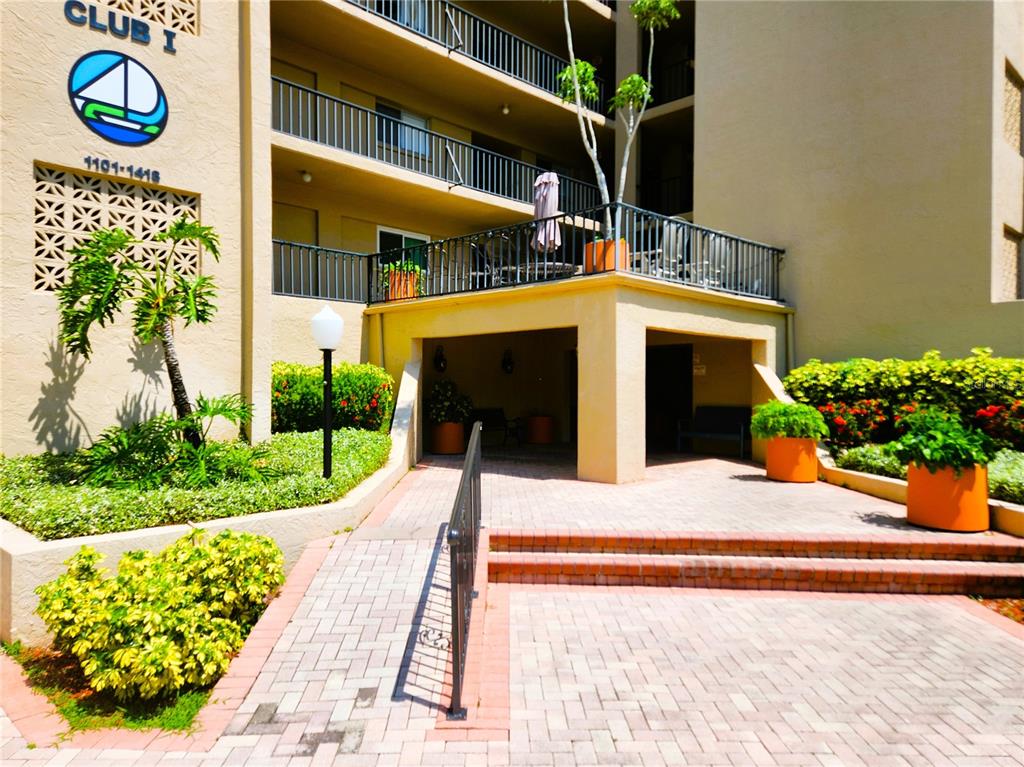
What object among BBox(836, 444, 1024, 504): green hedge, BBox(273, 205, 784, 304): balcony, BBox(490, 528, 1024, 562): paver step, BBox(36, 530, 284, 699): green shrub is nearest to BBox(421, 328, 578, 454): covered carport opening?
BBox(273, 205, 784, 304): balcony

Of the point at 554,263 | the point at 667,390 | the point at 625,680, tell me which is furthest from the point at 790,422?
the point at 625,680

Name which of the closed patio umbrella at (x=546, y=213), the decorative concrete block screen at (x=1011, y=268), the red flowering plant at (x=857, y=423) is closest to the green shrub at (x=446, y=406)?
the closed patio umbrella at (x=546, y=213)

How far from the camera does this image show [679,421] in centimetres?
1316

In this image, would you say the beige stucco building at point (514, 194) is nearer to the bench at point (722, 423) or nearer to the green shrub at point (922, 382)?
the bench at point (722, 423)

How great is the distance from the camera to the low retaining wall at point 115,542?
4.50m

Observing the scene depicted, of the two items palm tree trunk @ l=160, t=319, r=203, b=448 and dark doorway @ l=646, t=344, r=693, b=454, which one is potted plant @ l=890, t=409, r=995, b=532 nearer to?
dark doorway @ l=646, t=344, r=693, b=454

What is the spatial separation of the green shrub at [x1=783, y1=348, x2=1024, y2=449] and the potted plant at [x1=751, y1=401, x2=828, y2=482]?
1.51 meters

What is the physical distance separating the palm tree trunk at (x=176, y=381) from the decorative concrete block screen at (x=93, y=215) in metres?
1.68

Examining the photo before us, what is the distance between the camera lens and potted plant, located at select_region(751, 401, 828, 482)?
9297 millimetres

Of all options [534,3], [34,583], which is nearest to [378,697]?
[34,583]

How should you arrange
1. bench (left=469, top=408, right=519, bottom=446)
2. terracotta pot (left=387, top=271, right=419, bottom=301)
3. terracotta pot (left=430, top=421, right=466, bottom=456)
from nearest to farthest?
terracotta pot (left=387, top=271, right=419, bottom=301) → terracotta pot (left=430, top=421, right=466, bottom=456) → bench (left=469, top=408, right=519, bottom=446)

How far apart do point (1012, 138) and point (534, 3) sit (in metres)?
11.6

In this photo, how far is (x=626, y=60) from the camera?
1706 cm

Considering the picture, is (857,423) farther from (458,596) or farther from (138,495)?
(138,495)
